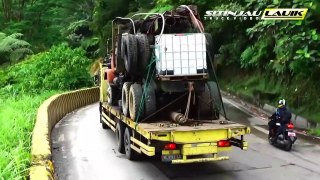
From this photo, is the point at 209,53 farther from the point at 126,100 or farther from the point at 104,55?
the point at 104,55

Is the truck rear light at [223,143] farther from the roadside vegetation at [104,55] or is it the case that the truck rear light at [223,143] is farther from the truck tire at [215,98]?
the roadside vegetation at [104,55]

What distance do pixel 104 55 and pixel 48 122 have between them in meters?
15.3

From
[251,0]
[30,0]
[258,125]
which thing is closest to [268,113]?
[258,125]

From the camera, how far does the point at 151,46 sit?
398 inches

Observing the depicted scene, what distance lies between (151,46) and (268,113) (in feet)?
30.8

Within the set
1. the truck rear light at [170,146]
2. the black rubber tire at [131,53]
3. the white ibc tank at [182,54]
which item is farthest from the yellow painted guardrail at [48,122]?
the white ibc tank at [182,54]

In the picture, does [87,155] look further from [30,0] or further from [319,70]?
[30,0]

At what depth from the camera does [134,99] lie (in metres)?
9.61

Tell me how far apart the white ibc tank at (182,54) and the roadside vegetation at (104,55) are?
3.27 metres

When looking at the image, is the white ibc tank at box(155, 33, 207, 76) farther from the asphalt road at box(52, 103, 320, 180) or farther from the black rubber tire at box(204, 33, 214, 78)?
the asphalt road at box(52, 103, 320, 180)

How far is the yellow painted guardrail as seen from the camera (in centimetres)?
714

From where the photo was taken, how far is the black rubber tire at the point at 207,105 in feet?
32.1

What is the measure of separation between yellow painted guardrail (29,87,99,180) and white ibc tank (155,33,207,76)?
2.89 meters

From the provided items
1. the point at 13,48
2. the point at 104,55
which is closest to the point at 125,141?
the point at 104,55
